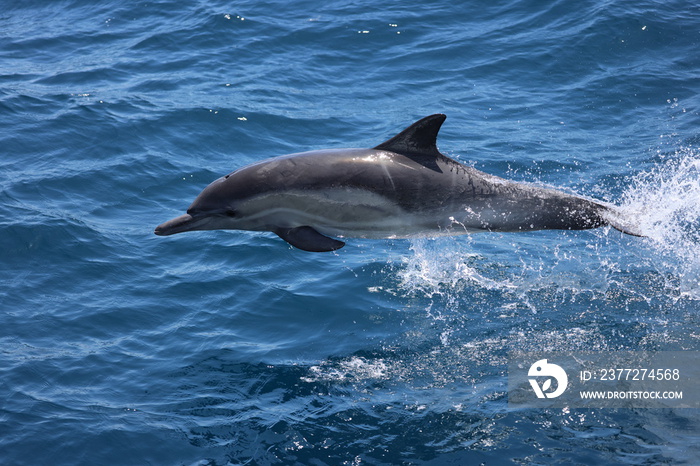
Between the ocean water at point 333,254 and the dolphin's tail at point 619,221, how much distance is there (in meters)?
0.28

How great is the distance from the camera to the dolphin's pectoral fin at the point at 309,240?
7970 mm

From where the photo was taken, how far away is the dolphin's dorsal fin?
26.6ft

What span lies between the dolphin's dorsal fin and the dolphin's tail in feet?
6.21

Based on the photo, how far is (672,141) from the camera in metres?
14.1

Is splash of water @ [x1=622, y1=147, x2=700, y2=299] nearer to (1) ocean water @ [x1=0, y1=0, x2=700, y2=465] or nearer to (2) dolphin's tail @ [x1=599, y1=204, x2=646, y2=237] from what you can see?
(1) ocean water @ [x1=0, y1=0, x2=700, y2=465]

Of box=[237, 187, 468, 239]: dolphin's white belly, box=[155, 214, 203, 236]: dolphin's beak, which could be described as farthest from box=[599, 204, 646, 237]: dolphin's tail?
box=[155, 214, 203, 236]: dolphin's beak

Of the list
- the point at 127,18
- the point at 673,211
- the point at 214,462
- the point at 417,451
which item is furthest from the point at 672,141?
the point at 127,18

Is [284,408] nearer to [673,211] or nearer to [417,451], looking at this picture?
[417,451]

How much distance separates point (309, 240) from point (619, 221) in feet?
10.9

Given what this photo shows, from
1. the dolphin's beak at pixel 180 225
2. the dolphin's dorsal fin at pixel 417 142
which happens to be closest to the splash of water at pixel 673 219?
the dolphin's dorsal fin at pixel 417 142

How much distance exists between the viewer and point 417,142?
8.25 m

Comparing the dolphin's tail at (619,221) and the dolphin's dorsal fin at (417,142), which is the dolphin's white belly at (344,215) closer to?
the dolphin's dorsal fin at (417,142)

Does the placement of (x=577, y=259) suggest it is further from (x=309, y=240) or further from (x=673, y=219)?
(x=309, y=240)

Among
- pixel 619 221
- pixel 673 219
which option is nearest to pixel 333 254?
pixel 619 221
